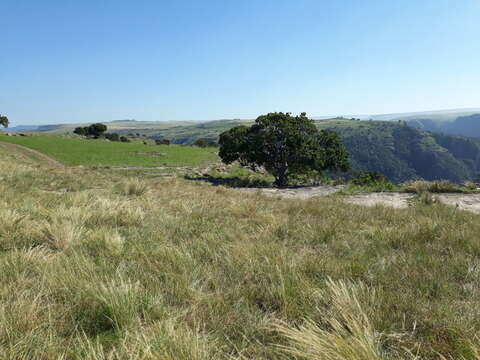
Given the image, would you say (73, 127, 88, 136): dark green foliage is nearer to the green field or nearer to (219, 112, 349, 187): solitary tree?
the green field

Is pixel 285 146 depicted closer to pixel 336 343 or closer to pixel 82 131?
pixel 336 343

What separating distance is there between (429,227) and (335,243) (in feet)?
6.19

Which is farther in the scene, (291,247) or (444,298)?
(291,247)

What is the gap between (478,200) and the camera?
11914 mm

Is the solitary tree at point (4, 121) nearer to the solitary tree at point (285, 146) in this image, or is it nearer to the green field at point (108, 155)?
the green field at point (108, 155)

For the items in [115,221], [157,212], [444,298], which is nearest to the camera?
[444,298]

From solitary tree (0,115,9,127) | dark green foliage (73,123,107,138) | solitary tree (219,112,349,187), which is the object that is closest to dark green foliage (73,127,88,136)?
dark green foliage (73,123,107,138)

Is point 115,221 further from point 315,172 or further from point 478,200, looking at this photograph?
point 315,172

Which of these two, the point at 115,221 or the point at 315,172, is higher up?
the point at 115,221

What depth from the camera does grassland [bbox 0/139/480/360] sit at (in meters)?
1.80

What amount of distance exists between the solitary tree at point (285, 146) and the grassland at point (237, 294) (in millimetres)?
23561

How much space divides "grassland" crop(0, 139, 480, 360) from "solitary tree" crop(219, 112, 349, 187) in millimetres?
23561

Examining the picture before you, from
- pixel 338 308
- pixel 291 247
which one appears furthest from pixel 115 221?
pixel 338 308

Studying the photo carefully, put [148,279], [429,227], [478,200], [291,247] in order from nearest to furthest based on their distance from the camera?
[148,279] < [291,247] < [429,227] < [478,200]
